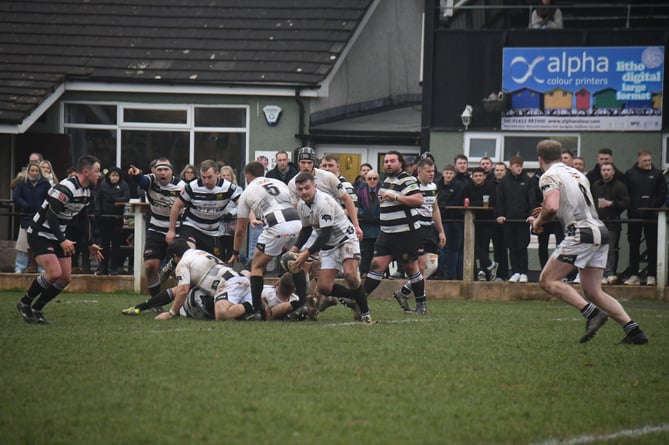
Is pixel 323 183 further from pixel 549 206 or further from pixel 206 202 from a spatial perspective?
pixel 549 206

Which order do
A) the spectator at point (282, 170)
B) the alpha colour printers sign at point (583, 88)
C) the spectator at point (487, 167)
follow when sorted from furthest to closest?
the alpha colour printers sign at point (583, 88), the spectator at point (487, 167), the spectator at point (282, 170)

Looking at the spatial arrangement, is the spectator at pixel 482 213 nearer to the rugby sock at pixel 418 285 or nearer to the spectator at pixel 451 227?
the spectator at pixel 451 227

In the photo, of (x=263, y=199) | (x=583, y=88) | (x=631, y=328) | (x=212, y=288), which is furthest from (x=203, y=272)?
(x=583, y=88)

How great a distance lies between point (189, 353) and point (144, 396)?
1.94 m

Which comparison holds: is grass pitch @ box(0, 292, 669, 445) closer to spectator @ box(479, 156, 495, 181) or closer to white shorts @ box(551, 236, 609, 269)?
white shorts @ box(551, 236, 609, 269)

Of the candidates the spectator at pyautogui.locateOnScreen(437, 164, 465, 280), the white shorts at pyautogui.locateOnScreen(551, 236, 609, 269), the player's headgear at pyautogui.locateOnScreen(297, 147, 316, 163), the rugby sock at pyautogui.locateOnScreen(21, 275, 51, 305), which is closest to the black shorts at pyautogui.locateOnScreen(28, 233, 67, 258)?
the rugby sock at pyautogui.locateOnScreen(21, 275, 51, 305)

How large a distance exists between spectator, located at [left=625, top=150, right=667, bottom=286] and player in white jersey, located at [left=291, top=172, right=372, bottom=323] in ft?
21.1

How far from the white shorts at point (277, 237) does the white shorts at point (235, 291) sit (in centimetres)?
48

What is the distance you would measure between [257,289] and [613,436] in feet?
21.3

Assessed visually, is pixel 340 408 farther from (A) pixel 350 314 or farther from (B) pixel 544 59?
(B) pixel 544 59

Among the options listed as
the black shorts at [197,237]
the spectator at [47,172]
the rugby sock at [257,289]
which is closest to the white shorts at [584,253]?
the rugby sock at [257,289]

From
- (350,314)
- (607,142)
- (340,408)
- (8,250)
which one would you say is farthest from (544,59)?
(340,408)

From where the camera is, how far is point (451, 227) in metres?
18.2

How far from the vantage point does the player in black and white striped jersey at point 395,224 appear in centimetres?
1393
